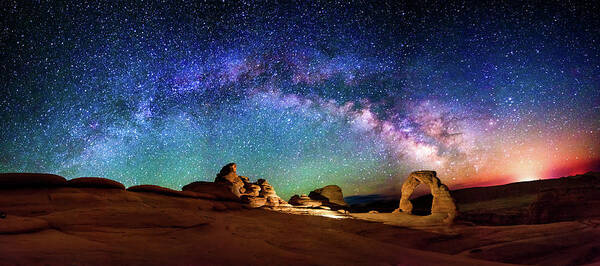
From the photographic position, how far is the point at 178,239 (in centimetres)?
630

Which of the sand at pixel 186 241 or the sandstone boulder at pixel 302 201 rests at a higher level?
the sand at pixel 186 241

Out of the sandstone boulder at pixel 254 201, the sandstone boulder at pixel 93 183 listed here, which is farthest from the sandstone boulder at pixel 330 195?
the sandstone boulder at pixel 93 183

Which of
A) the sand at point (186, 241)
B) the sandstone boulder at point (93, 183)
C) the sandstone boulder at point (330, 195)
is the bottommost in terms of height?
the sandstone boulder at point (330, 195)

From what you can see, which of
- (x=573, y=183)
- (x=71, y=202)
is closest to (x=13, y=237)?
(x=71, y=202)

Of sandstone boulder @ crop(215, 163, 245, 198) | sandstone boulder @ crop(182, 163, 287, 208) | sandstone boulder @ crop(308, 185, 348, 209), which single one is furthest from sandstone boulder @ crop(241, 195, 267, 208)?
sandstone boulder @ crop(308, 185, 348, 209)

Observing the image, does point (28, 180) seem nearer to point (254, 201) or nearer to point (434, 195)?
point (254, 201)

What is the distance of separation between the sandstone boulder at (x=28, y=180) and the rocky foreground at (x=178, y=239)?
0.03m

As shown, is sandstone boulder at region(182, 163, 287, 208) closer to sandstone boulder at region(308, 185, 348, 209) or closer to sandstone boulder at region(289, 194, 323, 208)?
sandstone boulder at region(289, 194, 323, 208)

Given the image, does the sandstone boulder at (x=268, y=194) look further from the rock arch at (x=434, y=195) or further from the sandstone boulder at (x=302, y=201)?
the rock arch at (x=434, y=195)

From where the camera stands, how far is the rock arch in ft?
73.1

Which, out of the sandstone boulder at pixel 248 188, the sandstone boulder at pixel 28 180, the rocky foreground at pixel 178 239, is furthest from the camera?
the sandstone boulder at pixel 248 188

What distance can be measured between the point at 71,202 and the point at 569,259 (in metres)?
17.6

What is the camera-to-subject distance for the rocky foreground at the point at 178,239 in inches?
176

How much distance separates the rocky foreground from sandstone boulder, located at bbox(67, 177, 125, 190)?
0.04 metres
